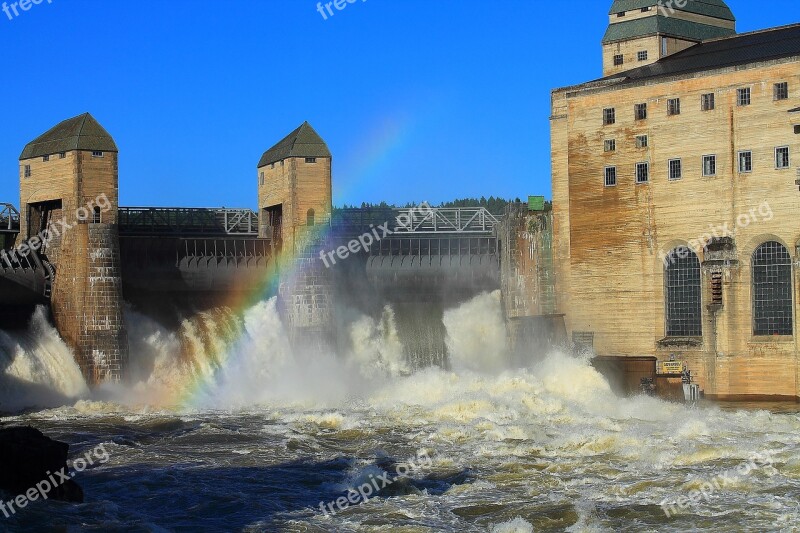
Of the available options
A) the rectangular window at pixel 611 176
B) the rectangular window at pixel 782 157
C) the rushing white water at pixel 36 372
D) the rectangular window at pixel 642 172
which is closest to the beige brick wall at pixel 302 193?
the rushing white water at pixel 36 372

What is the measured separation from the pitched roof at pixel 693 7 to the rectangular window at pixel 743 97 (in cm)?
2391

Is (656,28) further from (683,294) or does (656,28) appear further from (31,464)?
(31,464)

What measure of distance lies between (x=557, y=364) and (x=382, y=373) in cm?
1032

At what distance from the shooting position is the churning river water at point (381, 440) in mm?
33281

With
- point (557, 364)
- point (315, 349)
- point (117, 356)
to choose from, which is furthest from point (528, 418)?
point (117, 356)

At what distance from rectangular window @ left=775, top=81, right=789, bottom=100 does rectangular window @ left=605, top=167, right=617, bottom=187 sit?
8.89 m

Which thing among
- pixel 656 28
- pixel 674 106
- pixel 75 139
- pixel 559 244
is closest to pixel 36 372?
pixel 75 139

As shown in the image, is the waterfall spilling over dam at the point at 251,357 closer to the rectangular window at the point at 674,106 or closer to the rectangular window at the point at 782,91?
the rectangular window at the point at 674,106


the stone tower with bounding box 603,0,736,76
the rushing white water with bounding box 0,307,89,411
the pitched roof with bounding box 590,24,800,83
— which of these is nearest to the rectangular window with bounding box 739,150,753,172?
the pitched roof with bounding box 590,24,800,83

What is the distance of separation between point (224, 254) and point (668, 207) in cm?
2220

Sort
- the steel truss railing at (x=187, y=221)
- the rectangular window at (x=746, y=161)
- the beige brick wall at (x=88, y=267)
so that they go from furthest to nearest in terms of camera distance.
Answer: the steel truss railing at (x=187, y=221)
the rectangular window at (x=746, y=161)
the beige brick wall at (x=88, y=267)

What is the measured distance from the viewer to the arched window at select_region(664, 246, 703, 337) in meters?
61.2

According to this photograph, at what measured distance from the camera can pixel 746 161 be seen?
59.3 metres

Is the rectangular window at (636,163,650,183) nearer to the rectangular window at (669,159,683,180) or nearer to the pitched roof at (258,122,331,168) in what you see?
the rectangular window at (669,159,683,180)
